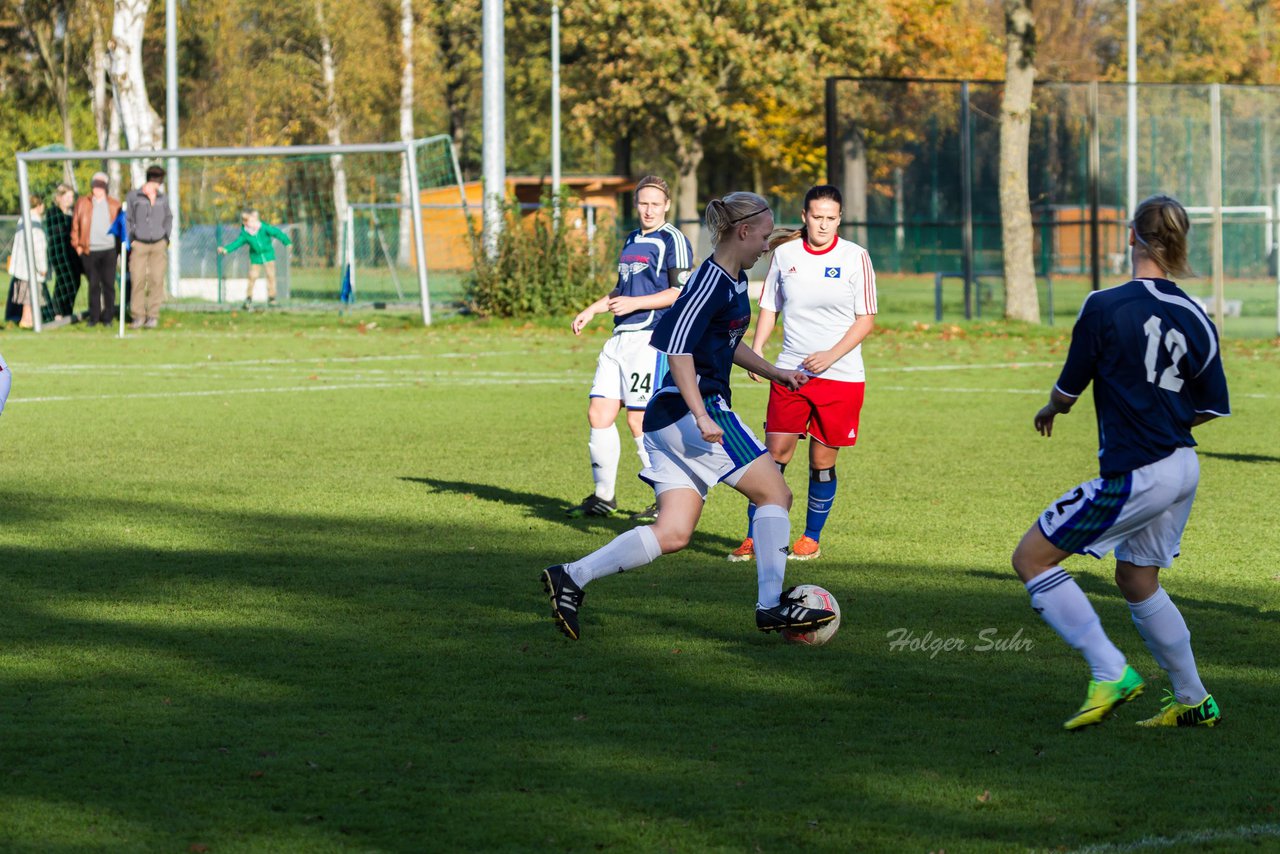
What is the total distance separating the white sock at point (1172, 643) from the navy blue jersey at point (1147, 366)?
0.51 m

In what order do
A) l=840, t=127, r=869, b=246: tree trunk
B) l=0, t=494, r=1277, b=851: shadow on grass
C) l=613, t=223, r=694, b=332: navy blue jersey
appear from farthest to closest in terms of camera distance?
l=840, t=127, r=869, b=246: tree trunk
l=613, t=223, r=694, b=332: navy blue jersey
l=0, t=494, r=1277, b=851: shadow on grass

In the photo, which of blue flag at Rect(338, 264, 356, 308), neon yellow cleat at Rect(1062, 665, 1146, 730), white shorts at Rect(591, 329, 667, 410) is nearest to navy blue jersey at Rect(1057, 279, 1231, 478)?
neon yellow cleat at Rect(1062, 665, 1146, 730)

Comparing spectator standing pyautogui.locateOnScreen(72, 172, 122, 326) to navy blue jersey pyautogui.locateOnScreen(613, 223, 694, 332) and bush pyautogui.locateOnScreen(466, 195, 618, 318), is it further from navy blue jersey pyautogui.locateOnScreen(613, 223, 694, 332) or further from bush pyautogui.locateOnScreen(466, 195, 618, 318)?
navy blue jersey pyautogui.locateOnScreen(613, 223, 694, 332)

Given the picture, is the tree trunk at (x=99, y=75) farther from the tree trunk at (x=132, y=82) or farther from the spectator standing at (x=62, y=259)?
the spectator standing at (x=62, y=259)

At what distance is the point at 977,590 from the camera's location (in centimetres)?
818

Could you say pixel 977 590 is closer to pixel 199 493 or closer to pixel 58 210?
pixel 199 493

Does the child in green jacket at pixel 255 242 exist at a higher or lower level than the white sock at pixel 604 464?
higher

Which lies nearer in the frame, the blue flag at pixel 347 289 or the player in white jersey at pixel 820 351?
the player in white jersey at pixel 820 351

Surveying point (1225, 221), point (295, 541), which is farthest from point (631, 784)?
point (1225, 221)

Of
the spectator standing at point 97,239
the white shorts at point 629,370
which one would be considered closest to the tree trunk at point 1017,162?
the spectator standing at point 97,239

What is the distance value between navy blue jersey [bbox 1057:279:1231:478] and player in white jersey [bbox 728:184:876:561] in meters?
3.35

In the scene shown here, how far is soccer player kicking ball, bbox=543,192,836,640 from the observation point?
691cm

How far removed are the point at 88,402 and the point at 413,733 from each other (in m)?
11.8

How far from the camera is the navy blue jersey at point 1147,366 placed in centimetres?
561
